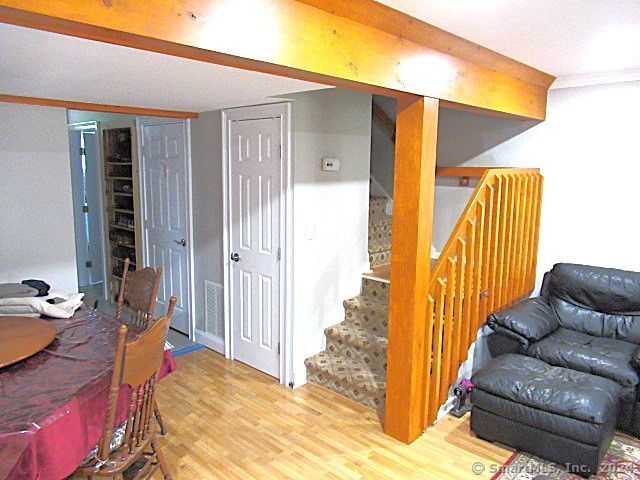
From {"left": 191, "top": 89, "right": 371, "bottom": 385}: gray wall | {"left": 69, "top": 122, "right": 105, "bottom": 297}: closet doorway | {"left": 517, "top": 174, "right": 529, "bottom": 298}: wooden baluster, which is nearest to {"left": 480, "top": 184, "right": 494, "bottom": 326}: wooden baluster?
{"left": 517, "top": 174, "right": 529, "bottom": 298}: wooden baluster

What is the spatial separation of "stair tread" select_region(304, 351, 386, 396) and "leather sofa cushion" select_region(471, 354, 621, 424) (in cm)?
71

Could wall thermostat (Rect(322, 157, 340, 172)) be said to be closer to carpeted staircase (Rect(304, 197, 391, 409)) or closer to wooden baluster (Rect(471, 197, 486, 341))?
carpeted staircase (Rect(304, 197, 391, 409))

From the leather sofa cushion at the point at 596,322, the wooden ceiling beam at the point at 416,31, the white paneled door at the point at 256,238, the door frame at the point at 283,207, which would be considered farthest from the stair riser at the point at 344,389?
the wooden ceiling beam at the point at 416,31

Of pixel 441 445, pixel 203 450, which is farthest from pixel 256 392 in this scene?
pixel 441 445

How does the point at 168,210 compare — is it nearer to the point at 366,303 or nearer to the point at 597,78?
the point at 366,303

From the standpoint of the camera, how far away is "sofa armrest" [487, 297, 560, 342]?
3.24 m

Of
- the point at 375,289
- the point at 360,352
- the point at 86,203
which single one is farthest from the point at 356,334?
the point at 86,203

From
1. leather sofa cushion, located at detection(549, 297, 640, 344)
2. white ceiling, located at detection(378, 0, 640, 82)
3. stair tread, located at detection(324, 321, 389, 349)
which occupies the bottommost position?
stair tread, located at detection(324, 321, 389, 349)

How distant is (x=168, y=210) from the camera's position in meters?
4.55

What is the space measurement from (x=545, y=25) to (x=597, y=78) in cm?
160

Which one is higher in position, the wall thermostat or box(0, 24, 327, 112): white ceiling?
box(0, 24, 327, 112): white ceiling

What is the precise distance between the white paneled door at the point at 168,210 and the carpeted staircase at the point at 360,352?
1619 mm

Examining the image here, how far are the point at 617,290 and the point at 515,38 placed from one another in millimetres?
2038

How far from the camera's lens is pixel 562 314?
3.62 meters
